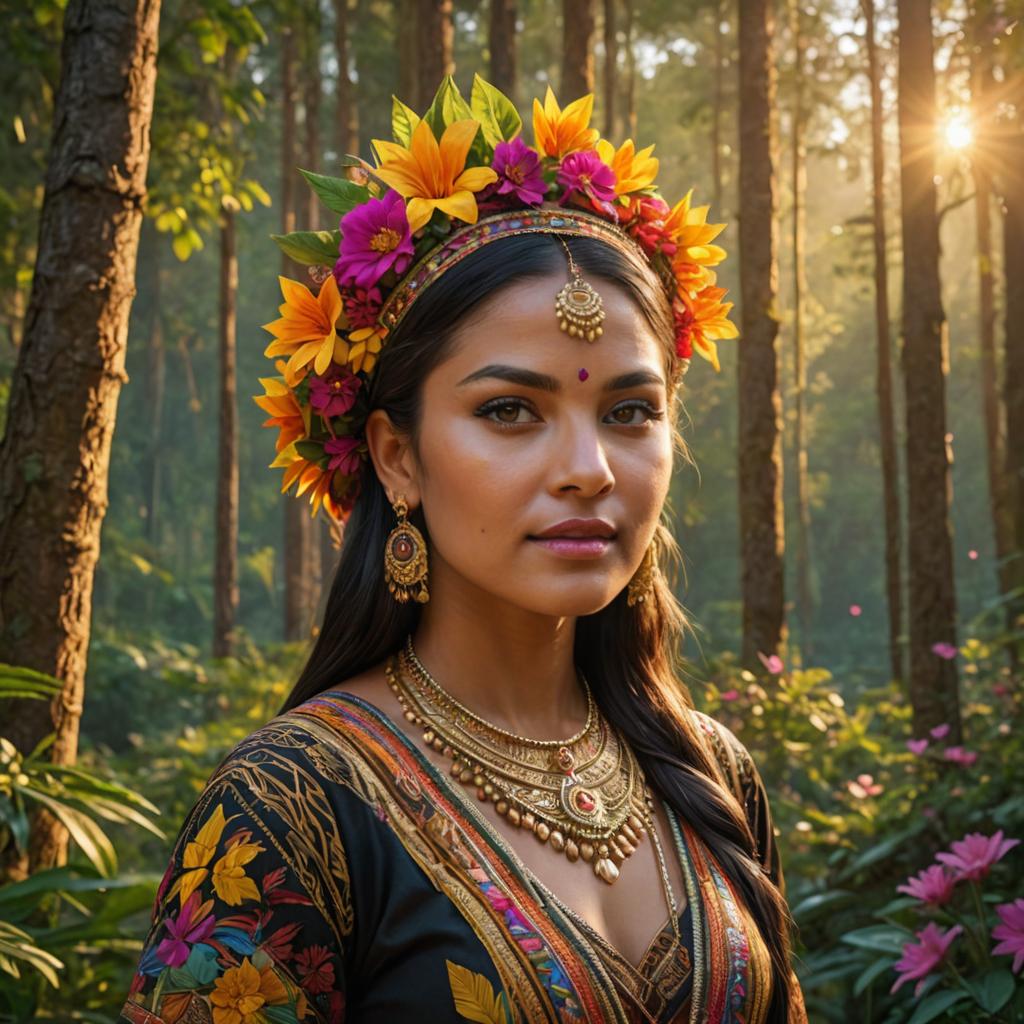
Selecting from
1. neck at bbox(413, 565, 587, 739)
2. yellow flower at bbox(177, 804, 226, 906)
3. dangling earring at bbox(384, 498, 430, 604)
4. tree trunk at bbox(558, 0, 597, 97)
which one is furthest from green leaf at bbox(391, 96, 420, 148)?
tree trunk at bbox(558, 0, 597, 97)

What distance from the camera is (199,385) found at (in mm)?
38281

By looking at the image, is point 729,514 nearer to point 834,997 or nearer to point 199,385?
point 199,385

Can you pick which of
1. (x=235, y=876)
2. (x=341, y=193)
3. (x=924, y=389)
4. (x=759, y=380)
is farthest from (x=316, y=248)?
(x=759, y=380)

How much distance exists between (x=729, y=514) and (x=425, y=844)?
33.7 metres

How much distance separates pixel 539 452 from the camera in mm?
1937

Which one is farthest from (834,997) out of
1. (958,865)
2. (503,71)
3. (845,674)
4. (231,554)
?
(845,674)

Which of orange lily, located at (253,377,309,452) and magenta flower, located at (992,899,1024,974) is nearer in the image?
orange lily, located at (253,377,309,452)

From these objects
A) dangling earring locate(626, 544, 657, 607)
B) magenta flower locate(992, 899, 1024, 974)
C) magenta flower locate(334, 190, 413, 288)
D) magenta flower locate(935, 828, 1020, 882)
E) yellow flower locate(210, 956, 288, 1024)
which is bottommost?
magenta flower locate(992, 899, 1024, 974)

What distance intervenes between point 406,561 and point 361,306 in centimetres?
44

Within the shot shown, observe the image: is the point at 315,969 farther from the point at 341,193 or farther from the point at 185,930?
the point at 341,193

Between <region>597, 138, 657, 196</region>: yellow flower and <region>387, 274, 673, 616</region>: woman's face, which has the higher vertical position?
<region>597, 138, 657, 196</region>: yellow flower

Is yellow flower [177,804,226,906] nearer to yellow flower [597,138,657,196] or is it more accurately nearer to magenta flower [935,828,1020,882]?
yellow flower [597,138,657,196]

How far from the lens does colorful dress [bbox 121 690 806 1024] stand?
1.64 metres

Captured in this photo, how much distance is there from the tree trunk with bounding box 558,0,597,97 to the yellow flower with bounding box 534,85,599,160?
7.46 meters
